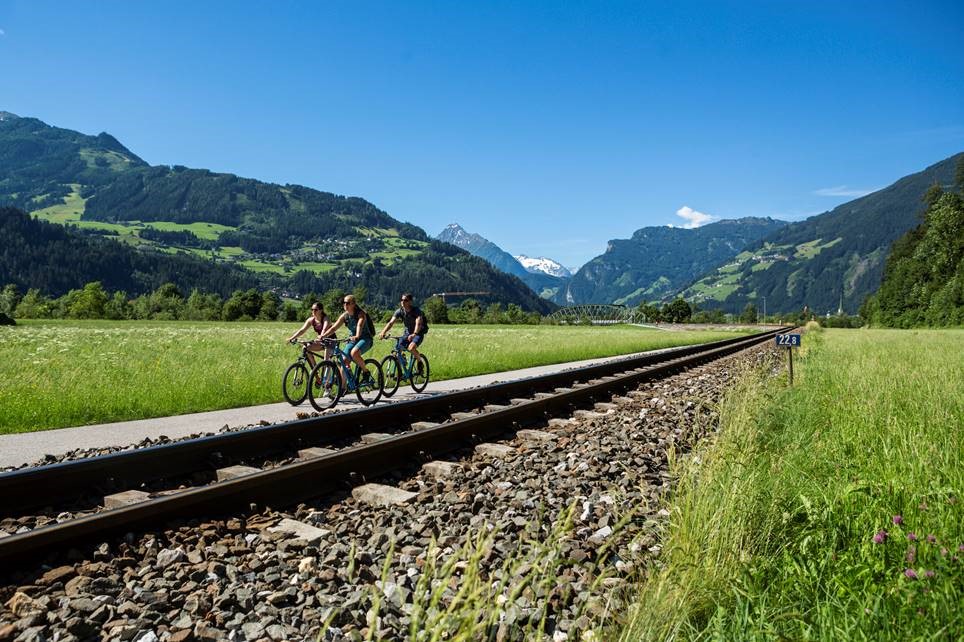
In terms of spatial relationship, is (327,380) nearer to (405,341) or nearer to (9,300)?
(405,341)

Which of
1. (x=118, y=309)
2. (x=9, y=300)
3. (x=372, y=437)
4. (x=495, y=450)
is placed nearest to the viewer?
(x=495, y=450)

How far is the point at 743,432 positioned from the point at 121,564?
5704 mm

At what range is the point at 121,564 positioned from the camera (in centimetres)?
362

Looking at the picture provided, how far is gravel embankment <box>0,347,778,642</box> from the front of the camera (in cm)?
284

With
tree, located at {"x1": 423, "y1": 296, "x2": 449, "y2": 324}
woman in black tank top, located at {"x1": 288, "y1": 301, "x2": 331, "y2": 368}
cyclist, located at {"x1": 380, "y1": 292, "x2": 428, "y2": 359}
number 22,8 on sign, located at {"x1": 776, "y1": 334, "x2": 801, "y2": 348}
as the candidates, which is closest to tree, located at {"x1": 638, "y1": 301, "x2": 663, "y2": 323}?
tree, located at {"x1": 423, "y1": 296, "x2": 449, "y2": 324}

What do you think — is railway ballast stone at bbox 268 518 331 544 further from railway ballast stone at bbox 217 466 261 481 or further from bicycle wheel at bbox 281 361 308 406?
bicycle wheel at bbox 281 361 308 406

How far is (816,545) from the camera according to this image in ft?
12.3

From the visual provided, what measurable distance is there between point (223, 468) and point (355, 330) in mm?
5860

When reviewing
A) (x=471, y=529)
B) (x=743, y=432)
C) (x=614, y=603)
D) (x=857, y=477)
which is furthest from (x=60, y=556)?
(x=743, y=432)

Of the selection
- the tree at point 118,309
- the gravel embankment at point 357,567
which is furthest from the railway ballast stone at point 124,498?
the tree at point 118,309

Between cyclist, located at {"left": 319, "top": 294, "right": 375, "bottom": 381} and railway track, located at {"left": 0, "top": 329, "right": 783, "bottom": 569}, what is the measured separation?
267cm

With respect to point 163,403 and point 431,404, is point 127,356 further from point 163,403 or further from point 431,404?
point 431,404

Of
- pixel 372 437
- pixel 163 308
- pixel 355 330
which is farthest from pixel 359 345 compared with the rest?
pixel 163 308

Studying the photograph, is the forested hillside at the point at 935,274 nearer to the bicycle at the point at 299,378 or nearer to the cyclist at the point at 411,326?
the cyclist at the point at 411,326
